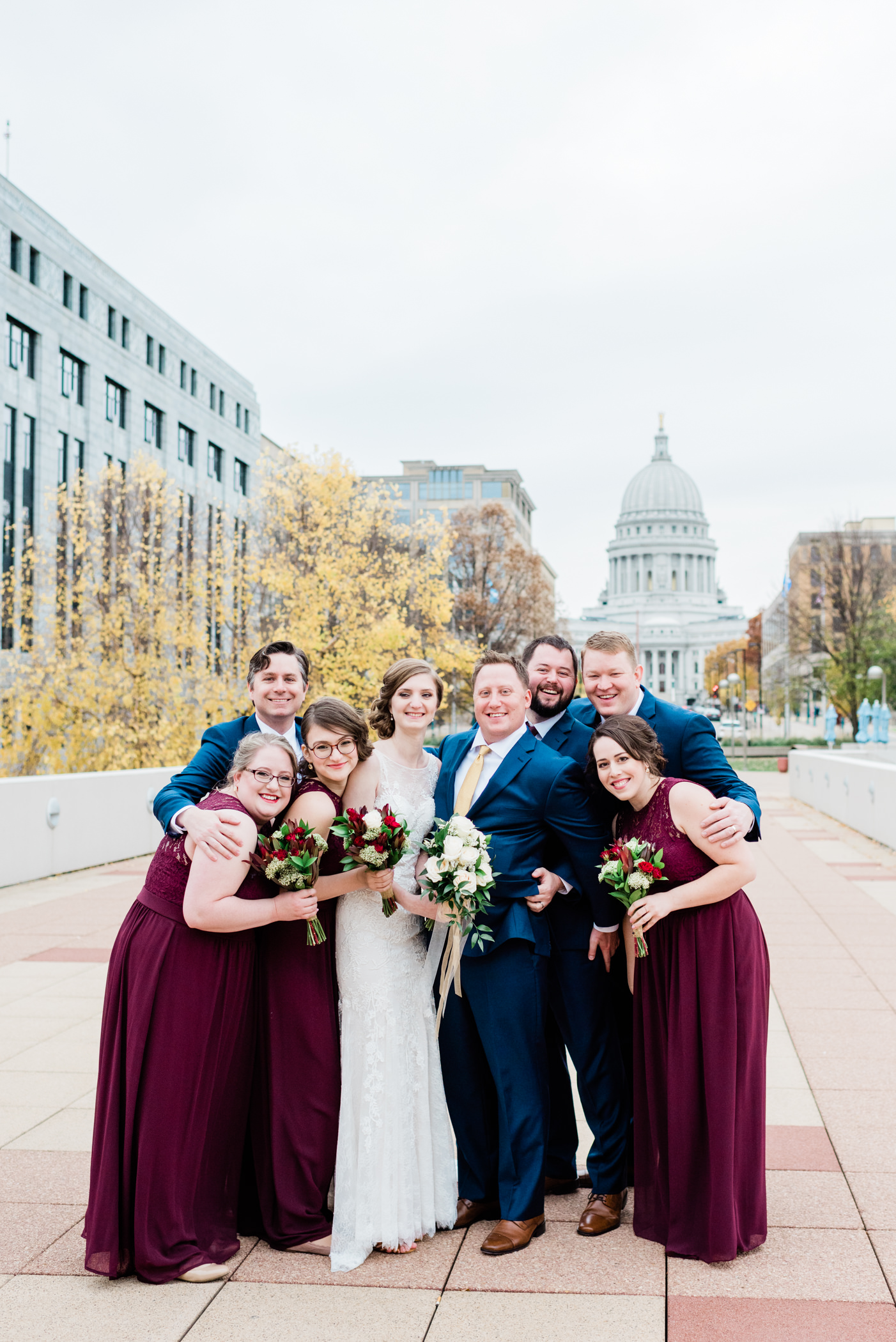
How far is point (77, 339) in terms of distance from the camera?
43938 millimetres

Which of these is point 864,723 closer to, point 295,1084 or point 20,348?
point 20,348

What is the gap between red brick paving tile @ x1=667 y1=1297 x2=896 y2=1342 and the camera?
12.0 feet

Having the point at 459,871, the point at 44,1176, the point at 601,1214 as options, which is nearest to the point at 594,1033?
the point at 601,1214

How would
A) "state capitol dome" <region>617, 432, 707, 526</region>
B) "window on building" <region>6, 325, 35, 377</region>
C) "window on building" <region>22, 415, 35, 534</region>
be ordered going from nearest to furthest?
"window on building" <region>6, 325, 35, 377</region>, "window on building" <region>22, 415, 35, 534</region>, "state capitol dome" <region>617, 432, 707, 526</region>

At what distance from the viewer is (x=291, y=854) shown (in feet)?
13.6

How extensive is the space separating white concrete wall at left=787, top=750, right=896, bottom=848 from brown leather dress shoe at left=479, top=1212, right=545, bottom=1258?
48.6 ft

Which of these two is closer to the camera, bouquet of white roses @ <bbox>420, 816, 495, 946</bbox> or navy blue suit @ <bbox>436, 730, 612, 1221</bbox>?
bouquet of white roses @ <bbox>420, 816, 495, 946</bbox>

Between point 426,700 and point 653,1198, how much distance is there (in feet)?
7.01

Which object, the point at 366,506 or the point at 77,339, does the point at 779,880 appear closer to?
the point at 366,506

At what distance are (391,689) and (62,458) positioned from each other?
42506 mm

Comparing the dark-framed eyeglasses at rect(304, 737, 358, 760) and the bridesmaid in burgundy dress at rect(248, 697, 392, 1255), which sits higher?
the dark-framed eyeglasses at rect(304, 737, 358, 760)

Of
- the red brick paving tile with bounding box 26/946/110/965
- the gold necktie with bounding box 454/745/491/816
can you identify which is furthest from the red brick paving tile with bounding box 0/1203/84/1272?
the red brick paving tile with bounding box 26/946/110/965

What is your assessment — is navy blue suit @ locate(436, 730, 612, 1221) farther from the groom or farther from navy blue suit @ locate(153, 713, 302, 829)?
navy blue suit @ locate(153, 713, 302, 829)

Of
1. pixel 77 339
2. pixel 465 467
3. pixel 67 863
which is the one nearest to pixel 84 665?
pixel 67 863
